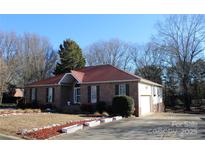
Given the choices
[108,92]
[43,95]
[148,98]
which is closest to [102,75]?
[108,92]

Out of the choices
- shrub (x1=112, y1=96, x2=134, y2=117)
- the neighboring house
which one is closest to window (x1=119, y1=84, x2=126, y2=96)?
the neighboring house

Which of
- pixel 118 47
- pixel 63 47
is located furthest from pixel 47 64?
pixel 118 47

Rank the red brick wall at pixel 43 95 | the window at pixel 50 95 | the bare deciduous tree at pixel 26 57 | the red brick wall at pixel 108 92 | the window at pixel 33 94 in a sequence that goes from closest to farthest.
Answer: the red brick wall at pixel 108 92 → the red brick wall at pixel 43 95 → the window at pixel 50 95 → the window at pixel 33 94 → the bare deciduous tree at pixel 26 57

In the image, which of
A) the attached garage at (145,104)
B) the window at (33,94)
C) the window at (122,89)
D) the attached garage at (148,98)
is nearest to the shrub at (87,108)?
the window at (122,89)

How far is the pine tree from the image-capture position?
144ft

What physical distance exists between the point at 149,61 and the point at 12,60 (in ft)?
82.4

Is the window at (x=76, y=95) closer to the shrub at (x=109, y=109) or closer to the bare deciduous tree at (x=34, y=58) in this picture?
the shrub at (x=109, y=109)

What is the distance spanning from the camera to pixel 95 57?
52000 mm

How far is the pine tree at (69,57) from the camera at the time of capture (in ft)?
144

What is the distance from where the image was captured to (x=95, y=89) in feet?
89.0

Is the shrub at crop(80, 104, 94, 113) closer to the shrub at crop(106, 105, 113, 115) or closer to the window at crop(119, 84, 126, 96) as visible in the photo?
the shrub at crop(106, 105, 113, 115)

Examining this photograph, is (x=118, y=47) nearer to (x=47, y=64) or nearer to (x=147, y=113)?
(x=47, y=64)

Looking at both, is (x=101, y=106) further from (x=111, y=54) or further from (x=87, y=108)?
(x=111, y=54)

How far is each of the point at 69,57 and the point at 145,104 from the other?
67.1ft
